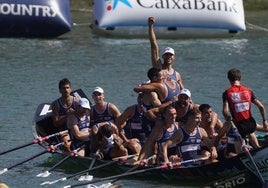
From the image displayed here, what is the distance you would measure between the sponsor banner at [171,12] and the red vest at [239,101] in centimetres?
1990

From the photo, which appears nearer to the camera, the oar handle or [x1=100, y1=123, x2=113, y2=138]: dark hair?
[x1=100, y1=123, x2=113, y2=138]: dark hair

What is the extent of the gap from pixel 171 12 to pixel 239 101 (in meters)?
20.3

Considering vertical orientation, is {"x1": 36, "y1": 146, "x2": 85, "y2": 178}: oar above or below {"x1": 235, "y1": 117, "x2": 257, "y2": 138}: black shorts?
below

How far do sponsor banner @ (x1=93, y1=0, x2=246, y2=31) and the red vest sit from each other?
1990 centimetres

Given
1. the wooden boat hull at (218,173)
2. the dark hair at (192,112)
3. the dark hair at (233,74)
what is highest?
the dark hair at (233,74)

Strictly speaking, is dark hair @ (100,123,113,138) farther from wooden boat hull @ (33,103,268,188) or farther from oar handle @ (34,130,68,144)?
oar handle @ (34,130,68,144)

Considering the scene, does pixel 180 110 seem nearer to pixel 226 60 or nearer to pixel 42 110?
pixel 42 110

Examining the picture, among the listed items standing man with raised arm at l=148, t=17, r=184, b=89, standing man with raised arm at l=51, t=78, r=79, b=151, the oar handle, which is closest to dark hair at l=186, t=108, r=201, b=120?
standing man with raised arm at l=148, t=17, r=184, b=89

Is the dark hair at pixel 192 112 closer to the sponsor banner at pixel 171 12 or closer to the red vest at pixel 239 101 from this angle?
the red vest at pixel 239 101

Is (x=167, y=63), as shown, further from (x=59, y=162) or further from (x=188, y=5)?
(x=188, y=5)

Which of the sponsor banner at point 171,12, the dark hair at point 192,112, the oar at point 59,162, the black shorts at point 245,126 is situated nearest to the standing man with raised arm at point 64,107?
the oar at point 59,162

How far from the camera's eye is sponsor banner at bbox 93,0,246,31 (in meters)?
36.0

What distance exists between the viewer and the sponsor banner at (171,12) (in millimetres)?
35969

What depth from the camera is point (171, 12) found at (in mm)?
36219
